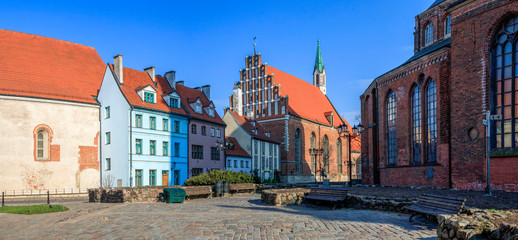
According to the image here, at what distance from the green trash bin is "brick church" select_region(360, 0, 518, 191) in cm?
1393

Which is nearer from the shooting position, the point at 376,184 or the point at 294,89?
the point at 376,184

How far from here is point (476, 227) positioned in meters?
7.51

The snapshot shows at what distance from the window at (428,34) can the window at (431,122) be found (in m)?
12.1

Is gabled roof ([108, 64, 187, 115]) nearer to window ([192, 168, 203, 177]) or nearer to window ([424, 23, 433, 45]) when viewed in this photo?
window ([192, 168, 203, 177])

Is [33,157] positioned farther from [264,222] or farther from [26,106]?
[264,222]

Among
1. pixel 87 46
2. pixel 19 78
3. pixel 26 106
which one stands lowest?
pixel 26 106

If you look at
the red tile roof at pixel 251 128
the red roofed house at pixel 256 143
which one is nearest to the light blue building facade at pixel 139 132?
the red roofed house at pixel 256 143

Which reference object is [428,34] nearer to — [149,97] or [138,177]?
[149,97]

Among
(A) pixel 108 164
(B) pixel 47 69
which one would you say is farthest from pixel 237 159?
(B) pixel 47 69

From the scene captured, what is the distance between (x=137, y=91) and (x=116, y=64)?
303cm

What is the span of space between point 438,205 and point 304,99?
183 ft

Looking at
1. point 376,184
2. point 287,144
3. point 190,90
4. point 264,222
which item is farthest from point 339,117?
point 264,222

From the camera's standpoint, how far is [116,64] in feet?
121

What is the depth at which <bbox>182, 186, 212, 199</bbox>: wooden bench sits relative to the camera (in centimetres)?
2102
